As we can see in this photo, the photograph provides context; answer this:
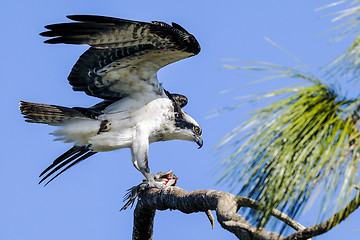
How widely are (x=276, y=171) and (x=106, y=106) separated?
13.1ft

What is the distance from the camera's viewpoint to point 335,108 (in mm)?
1809

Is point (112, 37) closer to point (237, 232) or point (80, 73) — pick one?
point (80, 73)

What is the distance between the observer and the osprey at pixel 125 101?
4934mm

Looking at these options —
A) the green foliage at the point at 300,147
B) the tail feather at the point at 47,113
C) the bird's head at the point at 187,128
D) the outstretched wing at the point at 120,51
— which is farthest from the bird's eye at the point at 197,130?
the green foliage at the point at 300,147

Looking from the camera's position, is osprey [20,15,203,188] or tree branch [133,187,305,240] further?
osprey [20,15,203,188]

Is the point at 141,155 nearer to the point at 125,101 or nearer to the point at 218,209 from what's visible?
the point at 125,101

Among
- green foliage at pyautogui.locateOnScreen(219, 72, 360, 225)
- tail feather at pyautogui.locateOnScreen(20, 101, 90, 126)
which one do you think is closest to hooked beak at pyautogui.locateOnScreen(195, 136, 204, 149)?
tail feather at pyautogui.locateOnScreen(20, 101, 90, 126)

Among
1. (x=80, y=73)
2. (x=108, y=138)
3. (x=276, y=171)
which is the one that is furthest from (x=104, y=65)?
(x=276, y=171)

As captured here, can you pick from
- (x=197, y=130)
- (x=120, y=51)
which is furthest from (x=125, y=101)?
(x=197, y=130)

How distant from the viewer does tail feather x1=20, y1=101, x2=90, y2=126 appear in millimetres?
5129

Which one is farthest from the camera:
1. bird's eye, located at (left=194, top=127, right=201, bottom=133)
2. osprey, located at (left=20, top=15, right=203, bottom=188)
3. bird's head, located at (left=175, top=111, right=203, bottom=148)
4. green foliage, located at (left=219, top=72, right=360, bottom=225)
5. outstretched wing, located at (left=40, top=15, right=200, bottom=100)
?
bird's eye, located at (left=194, top=127, right=201, bottom=133)

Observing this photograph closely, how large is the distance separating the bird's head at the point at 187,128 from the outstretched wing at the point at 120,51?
40cm

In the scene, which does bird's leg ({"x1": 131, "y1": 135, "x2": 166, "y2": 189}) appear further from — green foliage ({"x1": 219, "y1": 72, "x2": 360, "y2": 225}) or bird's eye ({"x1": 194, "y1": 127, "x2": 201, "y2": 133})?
green foliage ({"x1": 219, "y1": 72, "x2": 360, "y2": 225})

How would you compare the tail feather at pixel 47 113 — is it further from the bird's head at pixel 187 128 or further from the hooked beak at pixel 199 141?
the hooked beak at pixel 199 141
